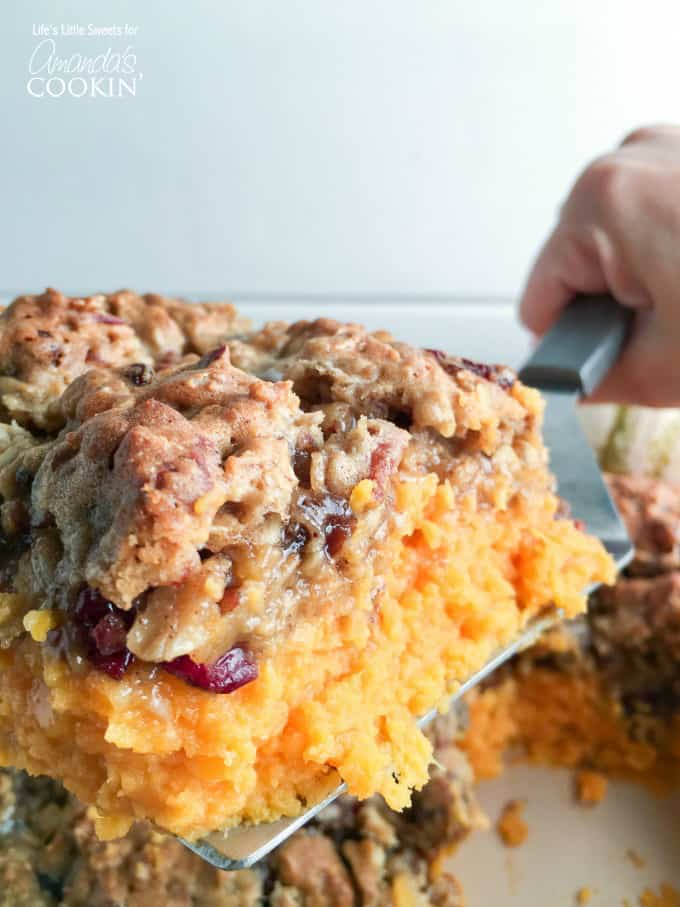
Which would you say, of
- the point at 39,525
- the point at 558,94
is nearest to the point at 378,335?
the point at 39,525

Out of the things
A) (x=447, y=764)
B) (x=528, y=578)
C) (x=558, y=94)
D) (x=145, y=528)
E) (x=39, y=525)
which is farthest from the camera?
(x=558, y=94)

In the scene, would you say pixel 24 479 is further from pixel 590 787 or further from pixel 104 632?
pixel 590 787

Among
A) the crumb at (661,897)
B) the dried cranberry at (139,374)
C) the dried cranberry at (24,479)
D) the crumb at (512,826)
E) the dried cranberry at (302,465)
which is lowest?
the crumb at (661,897)

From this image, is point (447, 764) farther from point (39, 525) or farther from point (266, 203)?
point (266, 203)

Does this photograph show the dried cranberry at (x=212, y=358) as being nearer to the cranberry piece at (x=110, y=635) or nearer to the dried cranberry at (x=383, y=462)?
the dried cranberry at (x=383, y=462)

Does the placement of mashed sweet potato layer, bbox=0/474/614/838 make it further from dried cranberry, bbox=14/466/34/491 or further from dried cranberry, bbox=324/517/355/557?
dried cranberry, bbox=14/466/34/491

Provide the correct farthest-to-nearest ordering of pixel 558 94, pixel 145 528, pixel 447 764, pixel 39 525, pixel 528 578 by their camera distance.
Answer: pixel 558 94 → pixel 447 764 → pixel 528 578 → pixel 39 525 → pixel 145 528

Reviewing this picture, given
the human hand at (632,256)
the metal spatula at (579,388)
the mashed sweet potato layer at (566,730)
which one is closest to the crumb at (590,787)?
the mashed sweet potato layer at (566,730)
